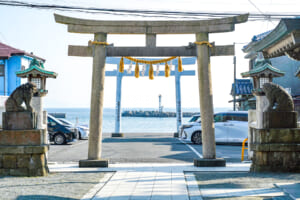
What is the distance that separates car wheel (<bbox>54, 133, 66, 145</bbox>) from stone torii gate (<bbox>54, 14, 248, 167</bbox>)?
30.9 feet

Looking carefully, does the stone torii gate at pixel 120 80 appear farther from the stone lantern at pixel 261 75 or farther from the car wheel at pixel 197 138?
the stone lantern at pixel 261 75

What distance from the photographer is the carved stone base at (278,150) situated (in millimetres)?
9711

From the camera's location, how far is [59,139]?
2052 cm

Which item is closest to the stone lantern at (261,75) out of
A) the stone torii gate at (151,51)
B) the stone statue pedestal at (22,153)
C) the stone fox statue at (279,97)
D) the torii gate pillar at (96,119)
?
the stone fox statue at (279,97)

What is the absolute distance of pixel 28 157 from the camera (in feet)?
31.1

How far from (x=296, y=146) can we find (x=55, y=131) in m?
13.5

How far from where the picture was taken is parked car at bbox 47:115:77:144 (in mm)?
20297

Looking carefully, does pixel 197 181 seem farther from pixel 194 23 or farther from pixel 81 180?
pixel 194 23

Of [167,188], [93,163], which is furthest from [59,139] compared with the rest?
[167,188]

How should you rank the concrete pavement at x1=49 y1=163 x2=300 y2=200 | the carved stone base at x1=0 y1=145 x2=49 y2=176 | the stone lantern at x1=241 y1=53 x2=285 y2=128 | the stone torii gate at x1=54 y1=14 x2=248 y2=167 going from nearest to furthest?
the concrete pavement at x1=49 y1=163 x2=300 y2=200, the carved stone base at x1=0 y1=145 x2=49 y2=176, the stone lantern at x1=241 y1=53 x2=285 y2=128, the stone torii gate at x1=54 y1=14 x2=248 y2=167

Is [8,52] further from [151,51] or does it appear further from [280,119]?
[280,119]

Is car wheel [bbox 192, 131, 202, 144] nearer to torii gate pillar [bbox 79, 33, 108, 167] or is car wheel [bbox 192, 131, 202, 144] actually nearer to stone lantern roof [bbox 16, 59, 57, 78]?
torii gate pillar [bbox 79, 33, 108, 167]

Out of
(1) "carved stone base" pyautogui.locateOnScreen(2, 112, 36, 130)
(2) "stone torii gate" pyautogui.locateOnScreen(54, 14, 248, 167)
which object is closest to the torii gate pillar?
(2) "stone torii gate" pyautogui.locateOnScreen(54, 14, 248, 167)

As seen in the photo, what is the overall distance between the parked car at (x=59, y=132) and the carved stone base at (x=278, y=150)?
1251cm
